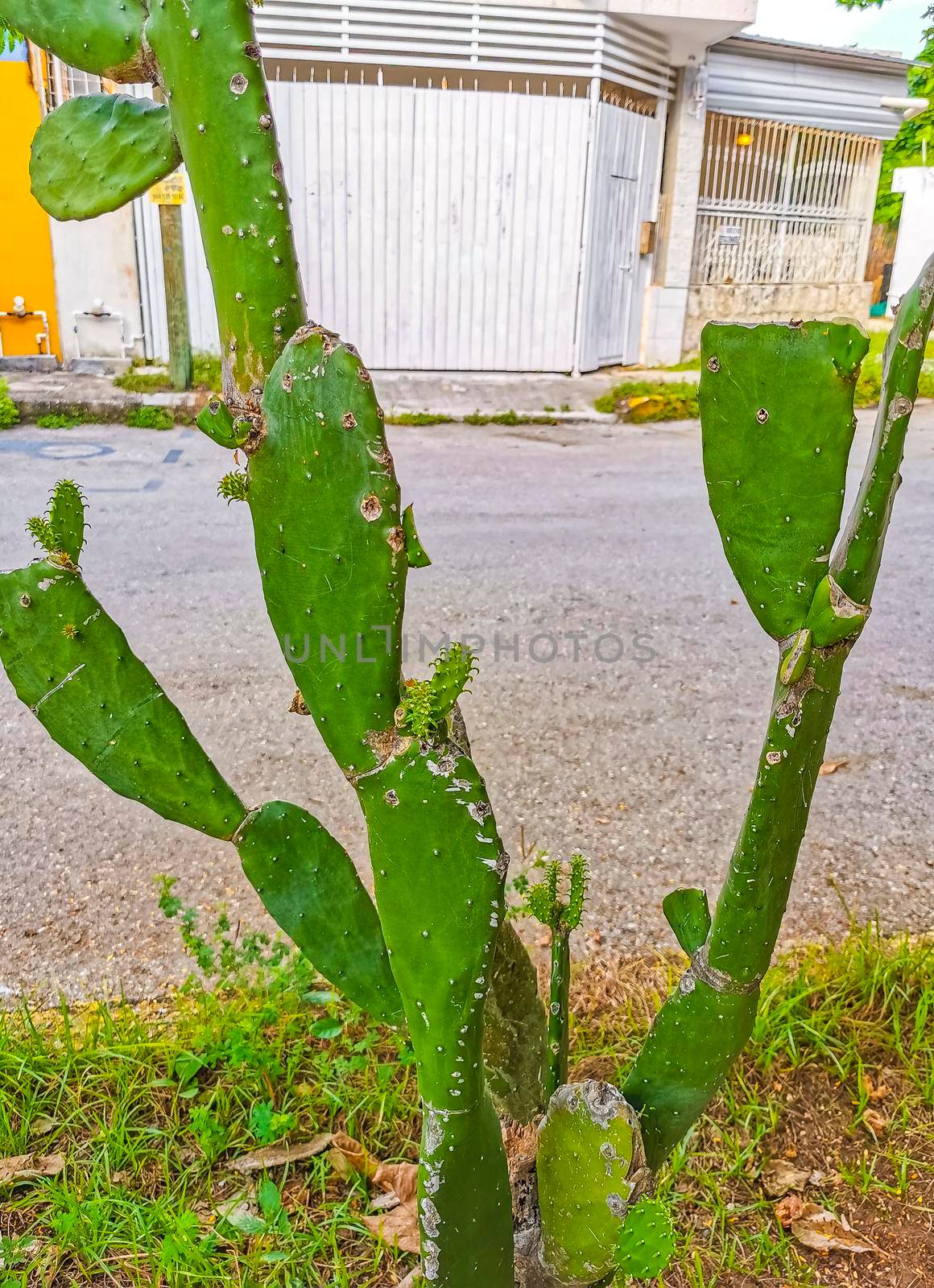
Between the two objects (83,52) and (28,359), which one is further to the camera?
(28,359)

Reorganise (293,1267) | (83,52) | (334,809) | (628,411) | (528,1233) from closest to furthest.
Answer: (83,52) → (528,1233) → (293,1267) → (334,809) → (628,411)

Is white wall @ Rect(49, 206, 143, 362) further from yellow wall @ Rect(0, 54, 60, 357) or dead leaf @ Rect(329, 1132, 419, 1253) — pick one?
dead leaf @ Rect(329, 1132, 419, 1253)

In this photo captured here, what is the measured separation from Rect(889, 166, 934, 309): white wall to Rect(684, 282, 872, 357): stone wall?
272 cm

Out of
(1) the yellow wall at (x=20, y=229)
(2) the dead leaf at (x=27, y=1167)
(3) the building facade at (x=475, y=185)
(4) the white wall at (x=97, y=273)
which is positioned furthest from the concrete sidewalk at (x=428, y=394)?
(2) the dead leaf at (x=27, y=1167)

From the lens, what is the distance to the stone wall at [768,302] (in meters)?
11.0

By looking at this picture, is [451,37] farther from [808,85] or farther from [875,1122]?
[875,1122]

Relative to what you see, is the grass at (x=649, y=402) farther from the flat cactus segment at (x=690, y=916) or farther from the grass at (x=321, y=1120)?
the flat cactus segment at (x=690, y=916)

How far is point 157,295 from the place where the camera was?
902 cm

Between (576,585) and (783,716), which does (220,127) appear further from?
(576,585)

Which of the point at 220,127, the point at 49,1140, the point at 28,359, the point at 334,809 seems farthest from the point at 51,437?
the point at 220,127

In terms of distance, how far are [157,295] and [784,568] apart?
8939 millimetres

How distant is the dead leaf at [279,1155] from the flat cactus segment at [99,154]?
4.72ft

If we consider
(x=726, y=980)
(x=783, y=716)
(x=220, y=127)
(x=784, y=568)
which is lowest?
(x=726, y=980)

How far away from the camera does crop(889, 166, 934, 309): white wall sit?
15.4 metres
